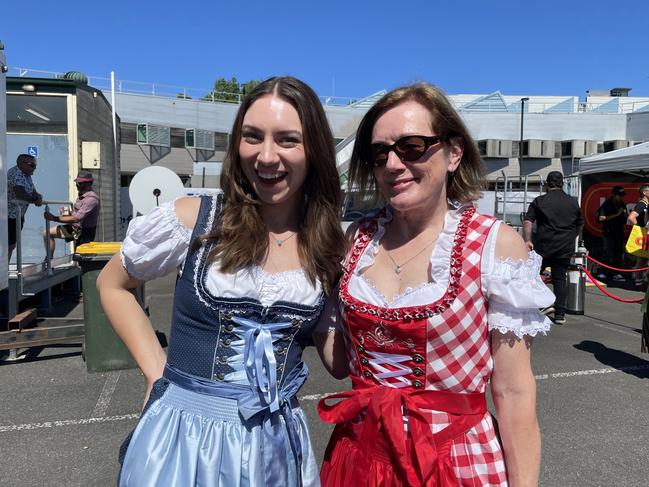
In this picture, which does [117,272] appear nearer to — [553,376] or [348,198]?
[348,198]

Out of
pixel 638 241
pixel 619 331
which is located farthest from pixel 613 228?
pixel 619 331

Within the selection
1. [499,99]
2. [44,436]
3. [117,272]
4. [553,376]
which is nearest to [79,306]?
[44,436]

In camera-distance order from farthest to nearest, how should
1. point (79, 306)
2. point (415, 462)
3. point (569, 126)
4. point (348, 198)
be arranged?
point (569, 126), point (79, 306), point (348, 198), point (415, 462)

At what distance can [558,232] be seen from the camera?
6.96 m

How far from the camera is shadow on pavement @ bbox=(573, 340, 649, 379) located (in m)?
5.04

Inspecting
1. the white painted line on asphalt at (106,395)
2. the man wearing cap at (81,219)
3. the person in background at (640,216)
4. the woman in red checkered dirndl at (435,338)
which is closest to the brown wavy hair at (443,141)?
the woman in red checkered dirndl at (435,338)

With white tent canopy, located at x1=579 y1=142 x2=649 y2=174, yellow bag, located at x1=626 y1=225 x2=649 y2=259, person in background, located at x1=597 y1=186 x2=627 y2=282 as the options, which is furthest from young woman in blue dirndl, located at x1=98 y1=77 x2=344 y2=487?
person in background, located at x1=597 y1=186 x2=627 y2=282

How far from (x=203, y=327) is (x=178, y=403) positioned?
0.68ft

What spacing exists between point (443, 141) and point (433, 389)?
0.69 metres

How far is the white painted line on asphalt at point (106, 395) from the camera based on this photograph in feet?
12.9

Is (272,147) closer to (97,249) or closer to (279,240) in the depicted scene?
(279,240)

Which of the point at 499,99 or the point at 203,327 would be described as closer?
the point at 203,327

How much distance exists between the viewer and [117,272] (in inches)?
61.5

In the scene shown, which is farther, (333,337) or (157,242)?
(333,337)
